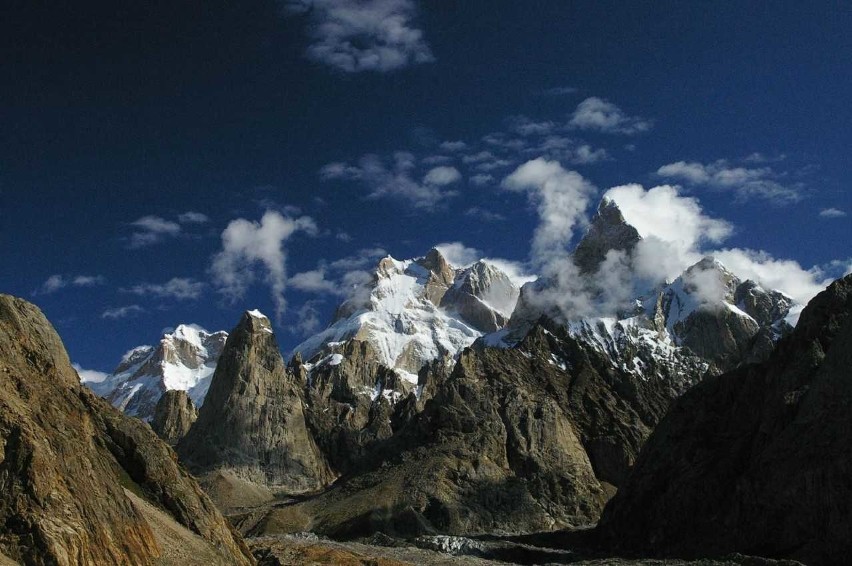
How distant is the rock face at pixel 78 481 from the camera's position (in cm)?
3353

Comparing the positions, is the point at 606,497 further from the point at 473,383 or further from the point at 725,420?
the point at 725,420

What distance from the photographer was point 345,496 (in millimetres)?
151625

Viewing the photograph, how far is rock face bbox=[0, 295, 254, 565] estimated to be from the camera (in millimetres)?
33531

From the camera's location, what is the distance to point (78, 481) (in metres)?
37.6

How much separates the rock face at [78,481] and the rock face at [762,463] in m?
57.7

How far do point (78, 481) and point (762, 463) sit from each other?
8082 centimetres

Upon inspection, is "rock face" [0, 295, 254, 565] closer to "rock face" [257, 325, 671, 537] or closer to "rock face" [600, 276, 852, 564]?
"rock face" [600, 276, 852, 564]

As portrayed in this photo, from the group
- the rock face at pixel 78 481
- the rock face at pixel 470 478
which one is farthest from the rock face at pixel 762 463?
the rock face at pixel 78 481

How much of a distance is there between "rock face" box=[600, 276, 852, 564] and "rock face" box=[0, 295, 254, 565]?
57.7m

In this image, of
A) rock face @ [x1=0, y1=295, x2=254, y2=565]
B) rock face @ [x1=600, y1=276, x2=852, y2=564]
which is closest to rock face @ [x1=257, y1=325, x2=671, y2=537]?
rock face @ [x1=600, y1=276, x2=852, y2=564]

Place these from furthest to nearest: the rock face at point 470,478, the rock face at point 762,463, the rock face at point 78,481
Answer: the rock face at point 470,478 < the rock face at point 762,463 < the rock face at point 78,481

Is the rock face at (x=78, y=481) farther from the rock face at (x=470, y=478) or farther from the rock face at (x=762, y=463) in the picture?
the rock face at (x=470, y=478)

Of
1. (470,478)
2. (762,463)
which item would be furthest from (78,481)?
(470,478)

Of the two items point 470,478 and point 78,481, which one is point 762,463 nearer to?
point 470,478
